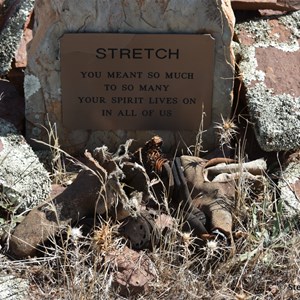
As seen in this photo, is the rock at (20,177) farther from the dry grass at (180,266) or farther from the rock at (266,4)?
the rock at (266,4)

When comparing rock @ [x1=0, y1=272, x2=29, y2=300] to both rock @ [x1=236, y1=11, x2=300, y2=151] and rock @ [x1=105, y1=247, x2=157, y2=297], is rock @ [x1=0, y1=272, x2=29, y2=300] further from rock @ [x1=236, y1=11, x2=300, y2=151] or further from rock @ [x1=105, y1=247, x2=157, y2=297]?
rock @ [x1=236, y1=11, x2=300, y2=151]

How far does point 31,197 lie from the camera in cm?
349

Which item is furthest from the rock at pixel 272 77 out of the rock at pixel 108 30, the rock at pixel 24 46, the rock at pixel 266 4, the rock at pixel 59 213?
the rock at pixel 24 46

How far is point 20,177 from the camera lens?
353 cm

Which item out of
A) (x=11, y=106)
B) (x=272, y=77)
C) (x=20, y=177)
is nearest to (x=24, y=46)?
(x=11, y=106)

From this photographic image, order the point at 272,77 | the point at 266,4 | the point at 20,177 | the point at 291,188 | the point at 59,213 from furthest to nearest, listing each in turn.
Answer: the point at 266,4 → the point at 272,77 → the point at 291,188 → the point at 20,177 → the point at 59,213

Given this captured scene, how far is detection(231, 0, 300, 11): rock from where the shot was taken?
4.33 meters

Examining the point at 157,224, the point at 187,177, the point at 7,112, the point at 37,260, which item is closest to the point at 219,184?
the point at 187,177

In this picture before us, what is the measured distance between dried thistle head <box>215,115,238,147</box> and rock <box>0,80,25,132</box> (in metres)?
1.03

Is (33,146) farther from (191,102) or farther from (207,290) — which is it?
(207,290)

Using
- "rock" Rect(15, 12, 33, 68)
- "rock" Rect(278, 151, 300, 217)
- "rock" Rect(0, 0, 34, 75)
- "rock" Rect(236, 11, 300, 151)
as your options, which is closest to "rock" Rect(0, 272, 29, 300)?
"rock" Rect(278, 151, 300, 217)

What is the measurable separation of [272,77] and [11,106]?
4.57ft

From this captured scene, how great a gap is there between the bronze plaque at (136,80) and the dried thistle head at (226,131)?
0.08 m

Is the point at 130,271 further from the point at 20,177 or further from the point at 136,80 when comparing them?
the point at 136,80
